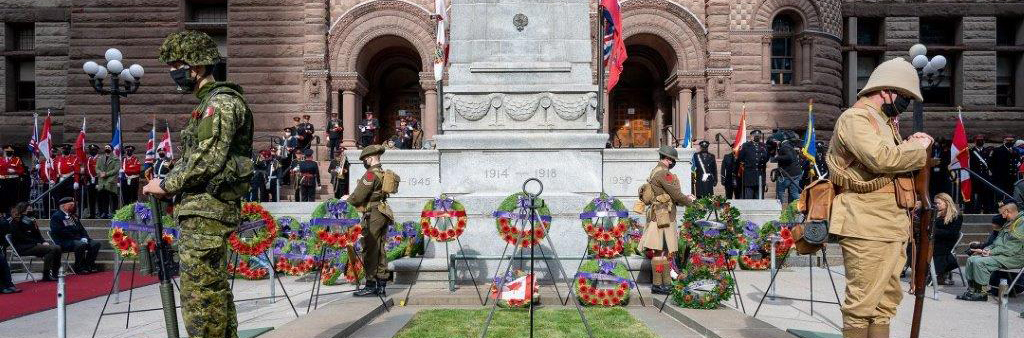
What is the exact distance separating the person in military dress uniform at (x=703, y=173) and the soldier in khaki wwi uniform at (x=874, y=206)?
1224 centimetres

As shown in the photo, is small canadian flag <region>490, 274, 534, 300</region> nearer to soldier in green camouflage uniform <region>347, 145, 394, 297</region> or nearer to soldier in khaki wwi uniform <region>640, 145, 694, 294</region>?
soldier in green camouflage uniform <region>347, 145, 394, 297</region>

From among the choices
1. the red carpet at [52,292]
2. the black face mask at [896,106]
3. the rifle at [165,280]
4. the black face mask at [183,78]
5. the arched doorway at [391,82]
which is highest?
the arched doorway at [391,82]

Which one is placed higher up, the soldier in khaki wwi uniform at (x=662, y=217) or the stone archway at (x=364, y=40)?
the stone archway at (x=364, y=40)

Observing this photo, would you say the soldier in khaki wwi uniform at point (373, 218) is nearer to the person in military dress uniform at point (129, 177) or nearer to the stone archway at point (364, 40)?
the person in military dress uniform at point (129, 177)

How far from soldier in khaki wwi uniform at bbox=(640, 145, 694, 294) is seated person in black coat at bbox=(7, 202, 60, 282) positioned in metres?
10.6

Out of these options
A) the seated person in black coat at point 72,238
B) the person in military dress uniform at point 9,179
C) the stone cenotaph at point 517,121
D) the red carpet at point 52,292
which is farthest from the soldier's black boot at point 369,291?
the person in military dress uniform at point 9,179

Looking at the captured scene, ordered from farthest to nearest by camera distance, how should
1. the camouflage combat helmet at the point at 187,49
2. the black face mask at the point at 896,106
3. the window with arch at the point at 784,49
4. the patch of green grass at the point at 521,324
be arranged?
the window with arch at the point at 784,49
the patch of green grass at the point at 521,324
the black face mask at the point at 896,106
the camouflage combat helmet at the point at 187,49

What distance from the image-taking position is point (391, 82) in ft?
109

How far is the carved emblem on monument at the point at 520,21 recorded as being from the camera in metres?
11.5

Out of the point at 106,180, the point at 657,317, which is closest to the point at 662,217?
the point at 657,317

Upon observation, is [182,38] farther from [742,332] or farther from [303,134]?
[303,134]

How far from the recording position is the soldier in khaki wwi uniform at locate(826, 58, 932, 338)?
15.4ft

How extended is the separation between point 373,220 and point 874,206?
639 centimetres

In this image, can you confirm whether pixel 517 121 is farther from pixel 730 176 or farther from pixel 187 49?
pixel 730 176
